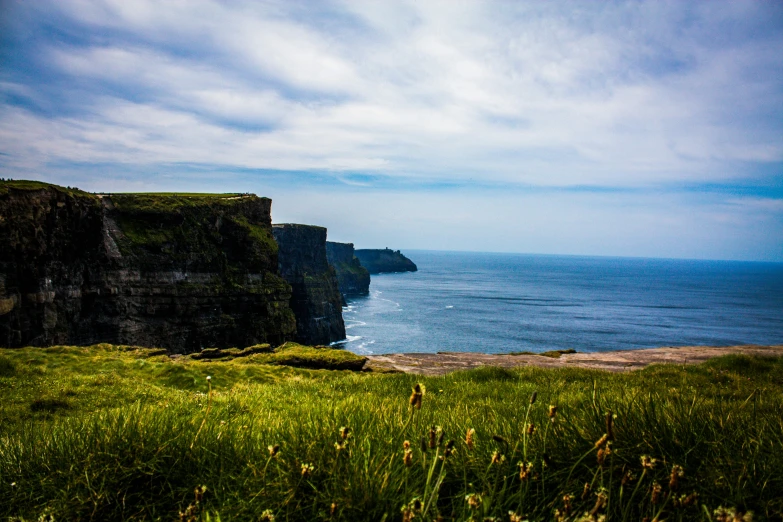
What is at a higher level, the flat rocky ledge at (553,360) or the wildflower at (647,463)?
the wildflower at (647,463)

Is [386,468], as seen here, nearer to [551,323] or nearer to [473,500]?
[473,500]

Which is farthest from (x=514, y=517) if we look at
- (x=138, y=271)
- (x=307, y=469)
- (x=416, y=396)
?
(x=138, y=271)

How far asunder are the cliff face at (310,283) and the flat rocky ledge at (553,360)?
98602mm

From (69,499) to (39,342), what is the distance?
66.4m

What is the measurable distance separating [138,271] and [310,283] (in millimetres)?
66123

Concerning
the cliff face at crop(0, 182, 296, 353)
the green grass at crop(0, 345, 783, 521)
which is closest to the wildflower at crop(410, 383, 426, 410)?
the green grass at crop(0, 345, 783, 521)

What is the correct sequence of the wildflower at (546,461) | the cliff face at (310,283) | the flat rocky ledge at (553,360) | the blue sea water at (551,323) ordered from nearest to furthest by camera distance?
the wildflower at (546,461) → the flat rocky ledge at (553,360) → the blue sea water at (551,323) → the cliff face at (310,283)

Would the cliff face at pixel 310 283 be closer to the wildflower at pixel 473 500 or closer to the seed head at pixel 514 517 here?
the wildflower at pixel 473 500

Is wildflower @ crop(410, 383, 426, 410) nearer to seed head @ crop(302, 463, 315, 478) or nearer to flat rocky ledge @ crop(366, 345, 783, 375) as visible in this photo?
seed head @ crop(302, 463, 315, 478)

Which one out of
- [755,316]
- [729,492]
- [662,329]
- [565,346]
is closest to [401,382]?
[729,492]

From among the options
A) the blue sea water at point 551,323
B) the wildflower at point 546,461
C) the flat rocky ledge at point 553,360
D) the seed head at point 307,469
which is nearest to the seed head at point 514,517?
the wildflower at point 546,461

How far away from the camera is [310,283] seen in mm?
134375

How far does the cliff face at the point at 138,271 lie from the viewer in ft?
175

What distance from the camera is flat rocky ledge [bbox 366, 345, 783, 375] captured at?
22.2 m
